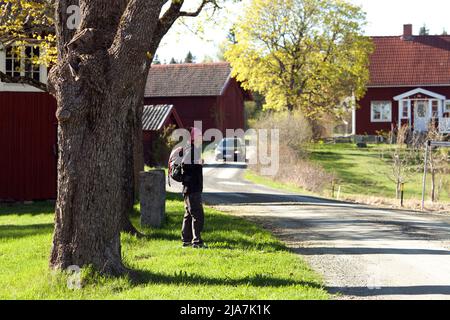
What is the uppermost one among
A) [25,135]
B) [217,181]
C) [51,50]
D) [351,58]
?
[351,58]

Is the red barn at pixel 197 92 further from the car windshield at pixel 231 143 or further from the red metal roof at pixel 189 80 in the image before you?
the car windshield at pixel 231 143

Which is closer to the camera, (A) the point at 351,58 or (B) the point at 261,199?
(B) the point at 261,199

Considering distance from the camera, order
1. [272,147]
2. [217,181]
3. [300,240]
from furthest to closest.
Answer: [272,147] < [217,181] < [300,240]

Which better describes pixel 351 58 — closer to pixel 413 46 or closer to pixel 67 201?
pixel 413 46

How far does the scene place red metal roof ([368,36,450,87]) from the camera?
167 feet

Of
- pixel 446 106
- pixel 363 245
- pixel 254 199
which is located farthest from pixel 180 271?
pixel 446 106

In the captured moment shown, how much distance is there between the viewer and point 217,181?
1155 inches

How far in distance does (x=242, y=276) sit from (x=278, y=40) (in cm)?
3654

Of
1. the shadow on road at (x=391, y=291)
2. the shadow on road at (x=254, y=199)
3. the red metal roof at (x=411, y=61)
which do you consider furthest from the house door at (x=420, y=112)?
the shadow on road at (x=391, y=291)

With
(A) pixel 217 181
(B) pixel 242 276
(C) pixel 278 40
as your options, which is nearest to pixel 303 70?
(C) pixel 278 40

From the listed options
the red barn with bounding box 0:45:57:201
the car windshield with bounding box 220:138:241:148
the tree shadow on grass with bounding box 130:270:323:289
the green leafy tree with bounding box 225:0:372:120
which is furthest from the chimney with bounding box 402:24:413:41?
the tree shadow on grass with bounding box 130:270:323:289

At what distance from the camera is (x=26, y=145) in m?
20.7

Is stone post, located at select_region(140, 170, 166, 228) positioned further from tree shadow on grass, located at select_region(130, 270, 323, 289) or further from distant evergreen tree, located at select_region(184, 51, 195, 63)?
distant evergreen tree, located at select_region(184, 51, 195, 63)
